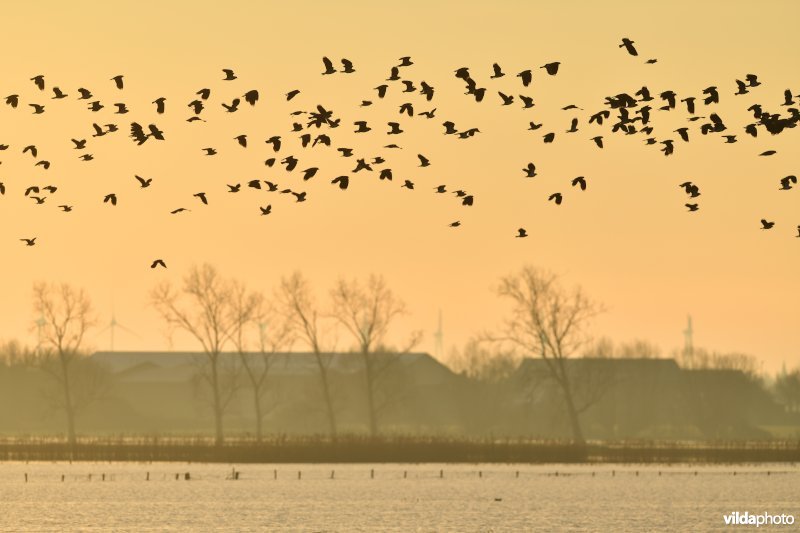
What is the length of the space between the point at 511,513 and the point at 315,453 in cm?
3504

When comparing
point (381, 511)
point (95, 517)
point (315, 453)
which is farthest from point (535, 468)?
point (95, 517)

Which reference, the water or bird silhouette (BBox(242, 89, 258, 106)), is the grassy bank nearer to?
the water

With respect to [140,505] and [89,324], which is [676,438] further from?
[140,505]

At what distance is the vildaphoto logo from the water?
0.76 meters

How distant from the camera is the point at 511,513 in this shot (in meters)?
86.4

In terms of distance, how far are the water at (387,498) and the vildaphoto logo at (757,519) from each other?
76 centimetres

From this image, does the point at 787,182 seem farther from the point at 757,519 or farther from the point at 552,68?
the point at 757,519

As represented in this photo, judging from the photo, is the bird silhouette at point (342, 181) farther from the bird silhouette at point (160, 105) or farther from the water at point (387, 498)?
the water at point (387, 498)

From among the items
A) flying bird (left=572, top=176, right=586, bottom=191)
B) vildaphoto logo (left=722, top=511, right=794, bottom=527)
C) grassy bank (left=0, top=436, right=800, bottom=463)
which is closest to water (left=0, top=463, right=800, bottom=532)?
vildaphoto logo (left=722, top=511, right=794, bottom=527)

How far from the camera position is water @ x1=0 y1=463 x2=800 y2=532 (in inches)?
3147

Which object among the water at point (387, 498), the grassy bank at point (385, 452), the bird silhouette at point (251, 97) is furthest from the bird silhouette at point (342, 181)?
the grassy bank at point (385, 452)

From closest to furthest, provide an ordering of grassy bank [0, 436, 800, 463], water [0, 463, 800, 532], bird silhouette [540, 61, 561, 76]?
bird silhouette [540, 61, 561, 76], water [0, 463, 800, 532], grassy bank [0, 436, 800, 463]

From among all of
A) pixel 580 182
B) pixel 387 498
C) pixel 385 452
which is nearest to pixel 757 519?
pixel 387 498

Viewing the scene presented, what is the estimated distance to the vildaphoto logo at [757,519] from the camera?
3177 inches
